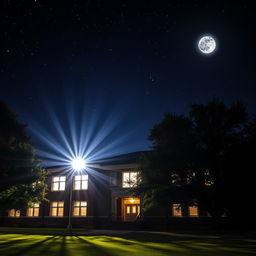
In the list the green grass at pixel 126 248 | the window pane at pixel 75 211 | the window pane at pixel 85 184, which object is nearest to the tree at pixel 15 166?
the green grass at pixel 126 248

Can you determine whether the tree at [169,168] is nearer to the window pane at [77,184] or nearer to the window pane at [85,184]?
the window pane at [85,184]

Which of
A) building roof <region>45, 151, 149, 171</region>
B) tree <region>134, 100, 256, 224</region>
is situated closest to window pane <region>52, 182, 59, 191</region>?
building roof <region>45, 151, 149, 171</region>

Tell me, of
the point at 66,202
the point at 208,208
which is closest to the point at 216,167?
the point at 208,208

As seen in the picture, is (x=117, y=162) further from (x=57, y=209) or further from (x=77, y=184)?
(x=57, y=209)

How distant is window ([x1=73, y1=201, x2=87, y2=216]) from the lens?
122ft

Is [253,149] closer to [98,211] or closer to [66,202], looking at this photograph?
[98,211]

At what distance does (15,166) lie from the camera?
23828mm

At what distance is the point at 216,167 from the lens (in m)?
23.8

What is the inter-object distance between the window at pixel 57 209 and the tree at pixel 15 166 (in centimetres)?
1017

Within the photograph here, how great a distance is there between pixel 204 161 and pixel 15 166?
17.1 m

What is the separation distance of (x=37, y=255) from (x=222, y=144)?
1953 cm

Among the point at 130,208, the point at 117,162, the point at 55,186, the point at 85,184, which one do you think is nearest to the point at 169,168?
the point at 117,162

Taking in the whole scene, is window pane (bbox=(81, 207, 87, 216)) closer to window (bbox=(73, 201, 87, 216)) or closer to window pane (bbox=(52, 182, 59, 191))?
window (bbox=(73, 201, 87, 216))

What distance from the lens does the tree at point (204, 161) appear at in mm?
22500
